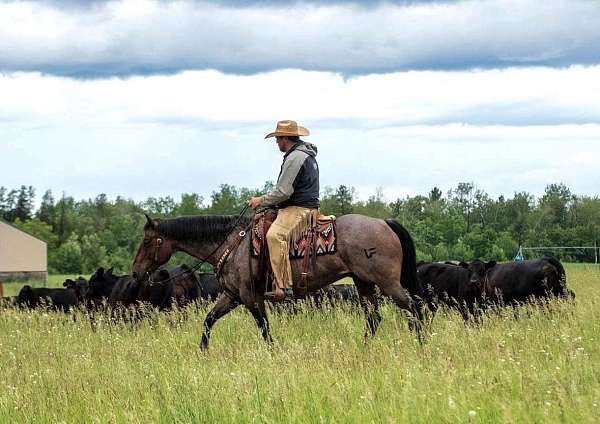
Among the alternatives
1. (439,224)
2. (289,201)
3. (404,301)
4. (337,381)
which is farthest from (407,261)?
(439,224)

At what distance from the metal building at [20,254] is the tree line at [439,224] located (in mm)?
7991

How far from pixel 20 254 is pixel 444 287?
8716 centimetres

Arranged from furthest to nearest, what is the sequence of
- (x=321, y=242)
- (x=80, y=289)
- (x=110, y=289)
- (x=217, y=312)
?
(x=80, y=289) < (x=110, y=289) < (x=217, y=312) < (x=321, y=242)

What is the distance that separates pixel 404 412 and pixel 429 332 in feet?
15.7

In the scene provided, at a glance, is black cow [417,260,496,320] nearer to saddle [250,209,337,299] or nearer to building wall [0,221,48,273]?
saddle [250,209,337,299]

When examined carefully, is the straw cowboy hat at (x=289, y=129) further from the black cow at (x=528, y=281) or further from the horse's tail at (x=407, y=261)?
the black cow at (x=528, y=281)

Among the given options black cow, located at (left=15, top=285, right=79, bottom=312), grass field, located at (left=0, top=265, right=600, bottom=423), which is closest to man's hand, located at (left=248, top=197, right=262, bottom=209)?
grass field, located at (left=0, top=265, right=600, bottom=423)

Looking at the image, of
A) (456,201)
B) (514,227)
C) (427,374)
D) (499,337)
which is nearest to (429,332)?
(499,337)

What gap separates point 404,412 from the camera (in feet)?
22.2

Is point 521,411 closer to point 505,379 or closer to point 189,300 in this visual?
point 505,379

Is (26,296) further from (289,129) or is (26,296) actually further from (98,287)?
(289,129)

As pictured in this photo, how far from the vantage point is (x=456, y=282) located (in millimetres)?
18547

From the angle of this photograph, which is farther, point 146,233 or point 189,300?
point 189,300

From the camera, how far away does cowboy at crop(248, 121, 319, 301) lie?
1221cm
